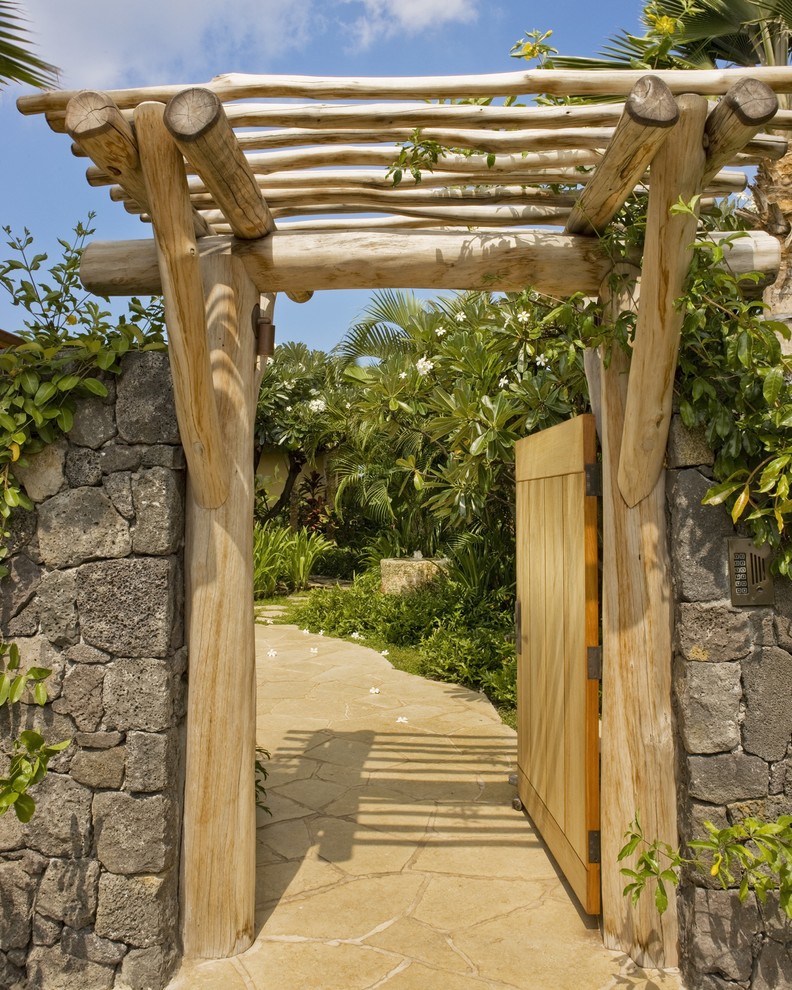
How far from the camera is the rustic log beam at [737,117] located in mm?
2104

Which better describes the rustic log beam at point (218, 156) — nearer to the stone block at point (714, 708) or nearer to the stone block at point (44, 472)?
the stone block at point (44, 472)

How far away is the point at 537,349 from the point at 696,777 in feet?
9.14

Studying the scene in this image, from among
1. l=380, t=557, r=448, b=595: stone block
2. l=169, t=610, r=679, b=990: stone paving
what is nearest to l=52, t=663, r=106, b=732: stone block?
l=169, t=610, r=679, b=990: stone paving

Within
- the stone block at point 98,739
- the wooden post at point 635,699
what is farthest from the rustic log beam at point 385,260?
the stone block at point 98,739

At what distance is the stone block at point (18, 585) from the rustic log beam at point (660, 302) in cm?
222

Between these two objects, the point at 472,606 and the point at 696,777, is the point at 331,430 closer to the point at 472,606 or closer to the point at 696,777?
the point at 472,606

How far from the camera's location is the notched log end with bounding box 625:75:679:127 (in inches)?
80.0

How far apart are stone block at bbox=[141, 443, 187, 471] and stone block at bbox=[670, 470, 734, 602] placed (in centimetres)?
184

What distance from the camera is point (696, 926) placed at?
2.65 m

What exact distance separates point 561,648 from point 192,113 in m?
2.56

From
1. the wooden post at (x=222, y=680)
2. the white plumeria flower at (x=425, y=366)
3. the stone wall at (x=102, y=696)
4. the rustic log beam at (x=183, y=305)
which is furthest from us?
the white plumeria flower at (x=425, y=366)

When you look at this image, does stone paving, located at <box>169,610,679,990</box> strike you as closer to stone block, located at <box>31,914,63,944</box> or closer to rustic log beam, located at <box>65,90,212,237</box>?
stone block, located at <box>31,914,63,944</box>

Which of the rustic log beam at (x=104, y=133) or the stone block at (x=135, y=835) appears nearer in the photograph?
the rustic log beam at (x=104, y=133)

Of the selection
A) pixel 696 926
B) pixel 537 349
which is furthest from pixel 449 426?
pixel 696 926
